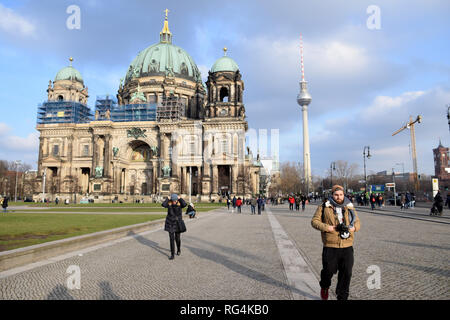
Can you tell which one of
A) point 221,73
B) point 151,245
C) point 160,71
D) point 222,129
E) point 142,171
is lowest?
point 151,245

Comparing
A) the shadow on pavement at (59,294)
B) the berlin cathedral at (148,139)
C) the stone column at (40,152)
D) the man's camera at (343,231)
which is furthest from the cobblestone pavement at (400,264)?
the stone column at (40,152)

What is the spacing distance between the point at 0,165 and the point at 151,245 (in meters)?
106

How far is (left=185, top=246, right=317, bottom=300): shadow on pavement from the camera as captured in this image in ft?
Answer: 18.4

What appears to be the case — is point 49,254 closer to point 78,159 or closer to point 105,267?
point 105,267

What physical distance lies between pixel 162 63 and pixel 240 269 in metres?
78.4

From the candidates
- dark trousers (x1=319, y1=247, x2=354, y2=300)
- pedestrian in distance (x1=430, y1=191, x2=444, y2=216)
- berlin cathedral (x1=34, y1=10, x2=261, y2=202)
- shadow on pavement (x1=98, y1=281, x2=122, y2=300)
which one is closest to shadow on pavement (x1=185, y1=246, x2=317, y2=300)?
dark trousers (x1=319, y1=247, x2=354, y2=300)

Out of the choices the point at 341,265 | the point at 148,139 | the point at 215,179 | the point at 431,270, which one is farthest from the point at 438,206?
the point at 148,139

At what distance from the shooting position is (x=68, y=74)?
73.9 meters

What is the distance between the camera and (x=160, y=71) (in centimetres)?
7775

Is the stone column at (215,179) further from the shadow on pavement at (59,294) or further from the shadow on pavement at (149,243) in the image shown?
the shadow on pavement at (59,294)

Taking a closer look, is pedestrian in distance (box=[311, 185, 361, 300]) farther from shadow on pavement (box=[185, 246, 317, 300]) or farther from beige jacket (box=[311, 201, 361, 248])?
shadow on pavement (box=[185, 246, 317, 300])

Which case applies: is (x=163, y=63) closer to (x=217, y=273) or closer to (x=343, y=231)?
(x=217, y=273)
